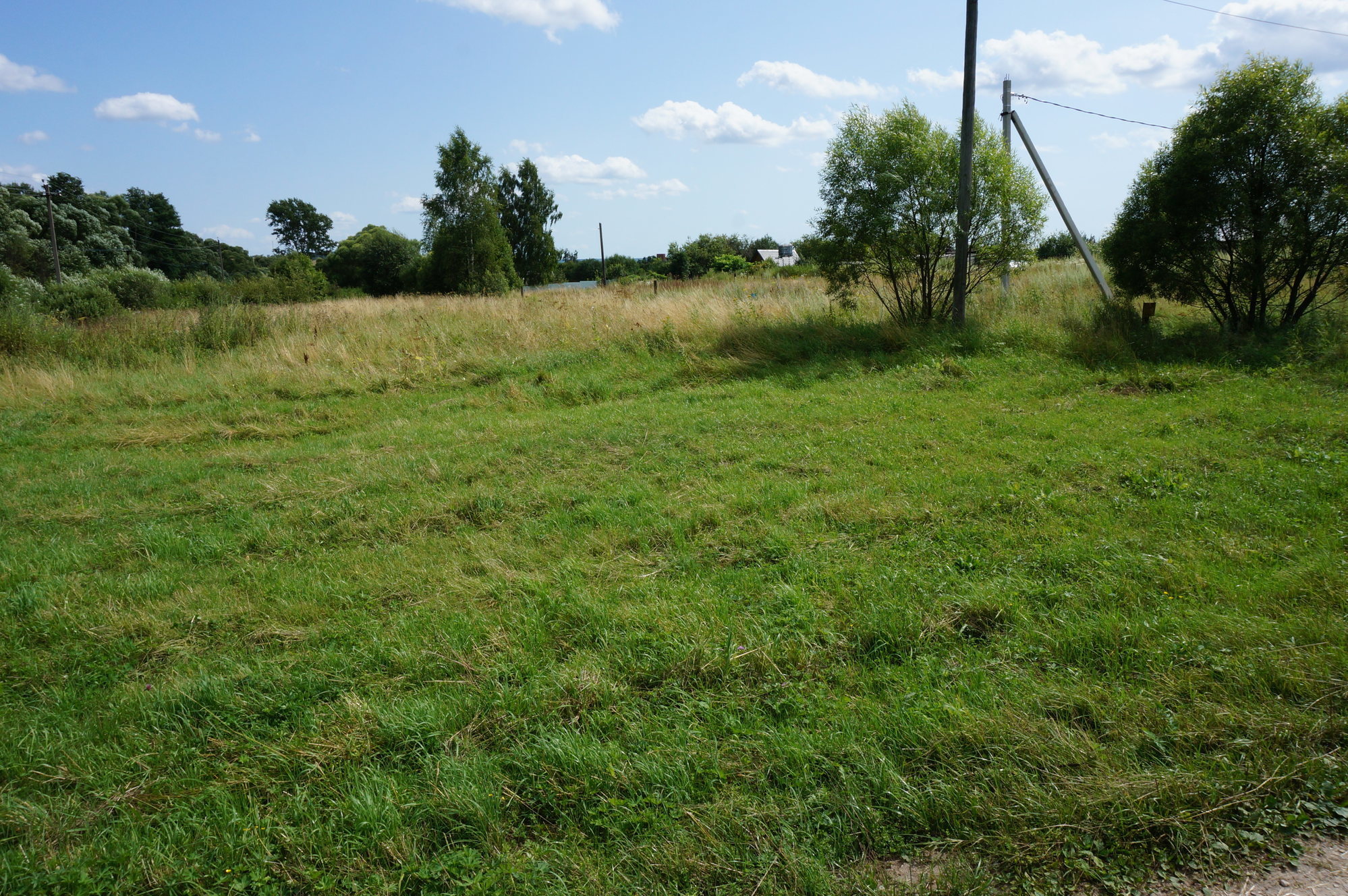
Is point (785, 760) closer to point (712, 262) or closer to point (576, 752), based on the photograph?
point (576, 752)

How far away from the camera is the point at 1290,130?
11.0 m

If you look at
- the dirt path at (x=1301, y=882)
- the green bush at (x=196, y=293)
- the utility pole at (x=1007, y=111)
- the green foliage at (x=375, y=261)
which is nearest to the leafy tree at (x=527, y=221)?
the green foliage at (x=375, y=261)

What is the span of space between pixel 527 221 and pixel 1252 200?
128ft

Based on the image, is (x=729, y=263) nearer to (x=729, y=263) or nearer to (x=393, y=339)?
(x=729, y=263)

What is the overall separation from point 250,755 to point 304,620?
1276 mm

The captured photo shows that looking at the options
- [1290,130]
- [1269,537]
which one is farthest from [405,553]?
[1290,130]

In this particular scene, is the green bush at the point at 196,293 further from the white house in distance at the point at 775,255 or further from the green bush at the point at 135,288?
the white house in distance at the point at 775,255

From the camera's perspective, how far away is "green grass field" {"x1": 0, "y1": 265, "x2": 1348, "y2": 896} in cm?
249

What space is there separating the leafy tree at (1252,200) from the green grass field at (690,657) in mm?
4602

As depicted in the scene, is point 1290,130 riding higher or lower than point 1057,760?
higher

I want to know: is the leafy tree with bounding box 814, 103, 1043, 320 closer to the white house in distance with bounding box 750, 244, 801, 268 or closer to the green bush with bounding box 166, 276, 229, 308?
the green bush with bounding box 166, 276, 229, 308

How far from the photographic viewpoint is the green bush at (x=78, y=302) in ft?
68.7

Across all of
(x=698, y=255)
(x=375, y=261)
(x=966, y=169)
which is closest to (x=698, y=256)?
(x=698, y=255)

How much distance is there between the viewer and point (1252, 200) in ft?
37.2
